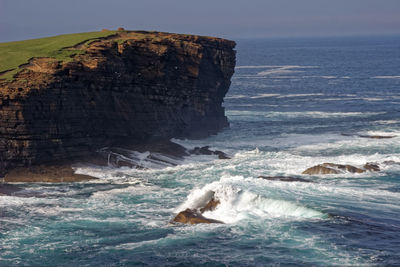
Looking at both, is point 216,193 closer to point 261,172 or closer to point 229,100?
point 261,172

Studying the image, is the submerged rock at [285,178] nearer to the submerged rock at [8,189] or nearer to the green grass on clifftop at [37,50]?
the submerged rock at [8,189]

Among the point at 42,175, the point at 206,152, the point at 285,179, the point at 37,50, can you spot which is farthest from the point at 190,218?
the point at 37,50

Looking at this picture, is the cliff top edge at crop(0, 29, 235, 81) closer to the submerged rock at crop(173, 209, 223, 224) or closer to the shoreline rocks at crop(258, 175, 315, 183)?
the shoreline rocks at crop(258, 175, 315, 183)

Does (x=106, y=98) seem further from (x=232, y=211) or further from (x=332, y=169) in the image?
(x=232, y=211)

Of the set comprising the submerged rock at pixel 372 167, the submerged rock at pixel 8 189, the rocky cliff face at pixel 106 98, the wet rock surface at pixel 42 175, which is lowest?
the submerged rock at pixel 8 189

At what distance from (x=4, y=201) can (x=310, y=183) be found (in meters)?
18.4

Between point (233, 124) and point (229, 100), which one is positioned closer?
point (233, 124)

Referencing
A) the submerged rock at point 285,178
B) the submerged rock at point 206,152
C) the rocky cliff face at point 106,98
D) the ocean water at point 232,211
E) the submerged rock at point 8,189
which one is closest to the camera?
the ocean water at point 232,211

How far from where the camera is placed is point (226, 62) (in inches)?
2611

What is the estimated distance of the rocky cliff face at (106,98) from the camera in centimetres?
4491

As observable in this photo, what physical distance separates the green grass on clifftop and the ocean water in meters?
9.36

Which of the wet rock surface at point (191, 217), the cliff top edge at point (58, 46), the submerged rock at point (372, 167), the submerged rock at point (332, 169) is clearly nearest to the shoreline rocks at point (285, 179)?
the submerged rock at point (332, 169)

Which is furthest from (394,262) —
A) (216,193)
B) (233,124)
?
(233,124)

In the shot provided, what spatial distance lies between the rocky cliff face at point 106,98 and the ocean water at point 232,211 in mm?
2699
